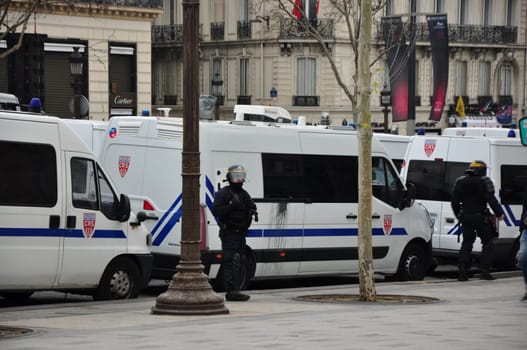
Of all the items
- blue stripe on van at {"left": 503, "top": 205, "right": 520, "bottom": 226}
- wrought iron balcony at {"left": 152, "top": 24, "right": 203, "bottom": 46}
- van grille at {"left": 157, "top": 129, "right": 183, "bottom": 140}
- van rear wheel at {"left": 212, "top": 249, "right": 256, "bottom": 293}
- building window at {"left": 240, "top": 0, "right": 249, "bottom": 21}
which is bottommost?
van rear wheel at {"left": 212, "top": 249, "right": 256, "bottom": 293}

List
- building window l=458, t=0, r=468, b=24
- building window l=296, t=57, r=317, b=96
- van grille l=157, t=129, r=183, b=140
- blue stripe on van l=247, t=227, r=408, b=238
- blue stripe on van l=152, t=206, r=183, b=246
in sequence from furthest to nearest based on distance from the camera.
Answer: building window l=458, t=0, r=468, b=24, building window l=296, t=57, r=317, b=96, blue stripe on van l=247, t=227, r=408, b=238, van grille l=157, t=129, r=183, b=140, blue stripe on van l=152, t=206, r=183, b=246

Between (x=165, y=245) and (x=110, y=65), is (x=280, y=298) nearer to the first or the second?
Result: (x=165, y=245)

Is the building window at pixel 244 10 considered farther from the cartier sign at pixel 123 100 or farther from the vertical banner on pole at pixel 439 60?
the vertical banner on pole at pixel 439 60

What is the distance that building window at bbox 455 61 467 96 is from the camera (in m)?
63.5

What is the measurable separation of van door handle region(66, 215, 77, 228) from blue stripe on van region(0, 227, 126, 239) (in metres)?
0.06

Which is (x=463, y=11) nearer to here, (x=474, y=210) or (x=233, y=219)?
(x=474, y=210)

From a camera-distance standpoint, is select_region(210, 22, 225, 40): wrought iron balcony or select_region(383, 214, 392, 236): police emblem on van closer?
select_region(383, 214, 392, 236): police emblem on van

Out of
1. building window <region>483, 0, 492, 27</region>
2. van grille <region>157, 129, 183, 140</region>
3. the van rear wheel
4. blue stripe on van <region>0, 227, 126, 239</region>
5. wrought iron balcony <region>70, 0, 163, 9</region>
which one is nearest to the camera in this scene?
blue stripe on van <region>0, 227, 126, 239</region>

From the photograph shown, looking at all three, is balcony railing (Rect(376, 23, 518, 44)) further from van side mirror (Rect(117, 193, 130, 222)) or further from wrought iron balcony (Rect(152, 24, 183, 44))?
van side mirror (Rect(117, 193, 130, 222))

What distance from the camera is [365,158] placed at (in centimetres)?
1617

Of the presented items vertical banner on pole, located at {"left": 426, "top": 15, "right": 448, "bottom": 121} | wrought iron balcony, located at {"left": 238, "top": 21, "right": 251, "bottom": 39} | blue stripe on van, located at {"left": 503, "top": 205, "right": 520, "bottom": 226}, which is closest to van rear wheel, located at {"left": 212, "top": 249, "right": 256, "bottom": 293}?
blue stripe on van, located at {"left": 503, "top": 205, "right": 520, "bottom": 226}

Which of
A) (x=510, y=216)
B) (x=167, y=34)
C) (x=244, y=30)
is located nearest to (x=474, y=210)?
(x=510, y=216)

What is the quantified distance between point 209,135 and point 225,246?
2204 millimetres

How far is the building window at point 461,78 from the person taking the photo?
6353 centimetres
